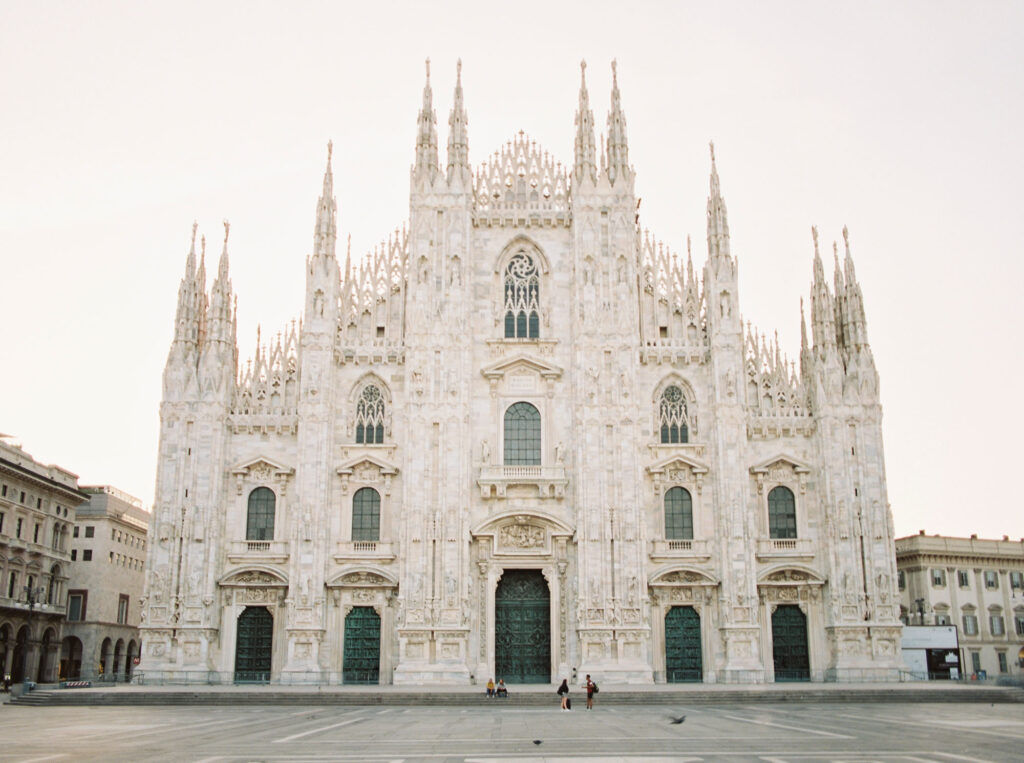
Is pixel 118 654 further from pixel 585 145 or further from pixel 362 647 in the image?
pixel 585 145

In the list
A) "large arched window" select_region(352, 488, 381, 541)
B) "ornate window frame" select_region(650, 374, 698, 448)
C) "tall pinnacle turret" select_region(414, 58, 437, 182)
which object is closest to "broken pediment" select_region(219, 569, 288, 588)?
"large arched window" select_region(352, 488, 381, 541)

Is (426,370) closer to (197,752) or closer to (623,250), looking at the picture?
(623,250)

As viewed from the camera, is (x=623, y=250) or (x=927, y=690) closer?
(x=927, y=690)

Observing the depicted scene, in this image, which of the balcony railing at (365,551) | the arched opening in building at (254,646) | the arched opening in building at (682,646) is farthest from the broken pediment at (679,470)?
the arched opening in building at (254,646)

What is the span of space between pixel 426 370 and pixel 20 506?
87.0ft

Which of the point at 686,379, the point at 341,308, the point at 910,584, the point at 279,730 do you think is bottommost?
the point at 279,730

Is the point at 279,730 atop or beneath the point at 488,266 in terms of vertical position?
beneath

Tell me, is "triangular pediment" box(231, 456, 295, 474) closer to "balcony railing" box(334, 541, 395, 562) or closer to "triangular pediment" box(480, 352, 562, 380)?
"balcony railing" box(334, 541, 395, 562)

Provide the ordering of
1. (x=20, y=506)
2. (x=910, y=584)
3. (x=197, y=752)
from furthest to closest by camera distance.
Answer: (x=910, y=584)
(x=20, y=506)
(x=197, y=752)

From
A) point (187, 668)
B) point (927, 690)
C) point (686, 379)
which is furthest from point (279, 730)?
point (686, 379)

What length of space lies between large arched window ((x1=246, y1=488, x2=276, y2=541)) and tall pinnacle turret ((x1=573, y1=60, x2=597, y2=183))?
19.0 m

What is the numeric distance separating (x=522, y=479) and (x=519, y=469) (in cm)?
49

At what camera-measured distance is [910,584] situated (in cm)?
6488

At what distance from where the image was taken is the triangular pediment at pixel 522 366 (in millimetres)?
43062
